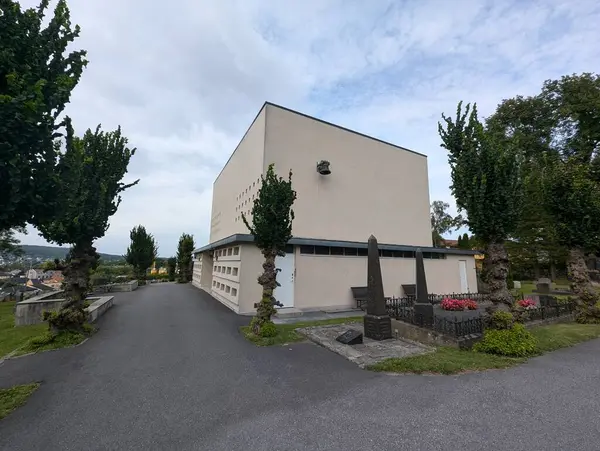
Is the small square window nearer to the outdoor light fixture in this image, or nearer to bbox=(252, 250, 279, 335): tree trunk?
the outdoor light fixture

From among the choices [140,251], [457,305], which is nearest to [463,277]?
[457,305]

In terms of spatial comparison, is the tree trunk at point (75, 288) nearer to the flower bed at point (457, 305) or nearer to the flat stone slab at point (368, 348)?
the flat stone slab at point (368, 348)

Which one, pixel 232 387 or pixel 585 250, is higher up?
pixel 585 250

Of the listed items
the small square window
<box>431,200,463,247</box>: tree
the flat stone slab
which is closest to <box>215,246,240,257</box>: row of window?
the small square window

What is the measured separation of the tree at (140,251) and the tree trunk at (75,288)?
20.5m

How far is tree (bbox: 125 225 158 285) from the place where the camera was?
2723 centimetres

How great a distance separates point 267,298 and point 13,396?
18.7 feet

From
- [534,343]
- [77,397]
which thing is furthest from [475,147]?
[77,397]

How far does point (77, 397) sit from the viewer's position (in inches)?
178

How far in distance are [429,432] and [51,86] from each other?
842cm

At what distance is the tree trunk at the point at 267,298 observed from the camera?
8508 millimetres

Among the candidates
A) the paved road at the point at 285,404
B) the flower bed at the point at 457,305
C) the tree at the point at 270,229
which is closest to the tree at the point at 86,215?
the paved road at the point at 285,404

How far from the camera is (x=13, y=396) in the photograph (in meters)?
4.55

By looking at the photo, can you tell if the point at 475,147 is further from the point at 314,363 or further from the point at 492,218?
the point at 314,363
